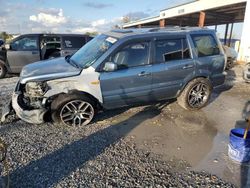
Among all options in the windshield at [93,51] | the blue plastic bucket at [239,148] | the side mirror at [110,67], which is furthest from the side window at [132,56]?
the blue plastic bucket at [239,148]

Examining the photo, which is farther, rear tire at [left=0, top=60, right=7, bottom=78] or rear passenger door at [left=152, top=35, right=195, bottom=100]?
rear tire at [left=0, top=60, right=7, bottom=78]

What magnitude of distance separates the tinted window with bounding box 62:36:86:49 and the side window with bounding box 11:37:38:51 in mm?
1133

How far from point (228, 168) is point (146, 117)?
7.16 ft

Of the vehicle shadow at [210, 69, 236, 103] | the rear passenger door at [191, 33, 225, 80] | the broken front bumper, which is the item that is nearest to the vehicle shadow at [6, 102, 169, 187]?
the broken front bumper

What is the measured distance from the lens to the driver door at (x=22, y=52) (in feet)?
29.2

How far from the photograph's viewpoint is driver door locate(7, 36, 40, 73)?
29.2ft

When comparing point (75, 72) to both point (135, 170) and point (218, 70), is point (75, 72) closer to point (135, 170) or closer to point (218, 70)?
point (135, 170)

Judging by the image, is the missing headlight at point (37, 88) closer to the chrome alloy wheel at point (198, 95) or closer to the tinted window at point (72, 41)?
the chrome alloy wheel at point (198, 95)

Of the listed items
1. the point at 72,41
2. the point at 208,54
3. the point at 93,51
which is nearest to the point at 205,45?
the point at 208,54

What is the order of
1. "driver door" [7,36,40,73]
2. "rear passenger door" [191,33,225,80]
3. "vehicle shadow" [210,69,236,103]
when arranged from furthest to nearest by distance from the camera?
"driver door" [7,36,40,73]
"vehicle shadow" [210,69,236,103]
"rear passenger door" [191,33,225,80]

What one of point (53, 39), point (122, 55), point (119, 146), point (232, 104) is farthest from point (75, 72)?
point (53, 39)

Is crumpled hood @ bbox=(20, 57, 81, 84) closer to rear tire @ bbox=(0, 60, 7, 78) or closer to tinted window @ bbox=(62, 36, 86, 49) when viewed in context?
tinted window @ bbox=(62, 36, 86, 49)

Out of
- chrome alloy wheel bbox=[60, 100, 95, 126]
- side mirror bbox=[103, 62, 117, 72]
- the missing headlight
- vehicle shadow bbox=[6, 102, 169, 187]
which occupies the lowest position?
vehicle shadow bbox=[6, 102, 169, 187]

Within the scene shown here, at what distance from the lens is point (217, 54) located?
18.9 ft
